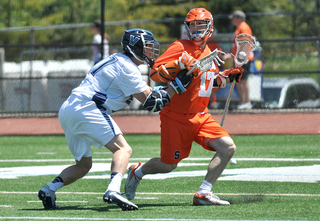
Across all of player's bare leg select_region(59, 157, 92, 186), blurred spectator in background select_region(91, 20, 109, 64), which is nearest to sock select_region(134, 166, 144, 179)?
player's bare leg select_region(59, 157, 92, 186)

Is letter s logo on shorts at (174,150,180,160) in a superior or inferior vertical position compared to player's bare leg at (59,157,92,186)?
superior

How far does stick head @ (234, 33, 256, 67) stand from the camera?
6.47 meters

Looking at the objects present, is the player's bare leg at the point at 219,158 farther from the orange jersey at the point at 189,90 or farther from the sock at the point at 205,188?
the orange jersey at the point at 189,90

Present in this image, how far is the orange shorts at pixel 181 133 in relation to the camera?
573cm

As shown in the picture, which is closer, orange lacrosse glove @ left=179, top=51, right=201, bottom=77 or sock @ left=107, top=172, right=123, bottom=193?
sock @ left=107, top=172, right=123, bottom=193

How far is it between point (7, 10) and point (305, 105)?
50.8 feet

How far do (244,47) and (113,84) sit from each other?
80.5 inches

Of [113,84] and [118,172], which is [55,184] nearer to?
[118,172]

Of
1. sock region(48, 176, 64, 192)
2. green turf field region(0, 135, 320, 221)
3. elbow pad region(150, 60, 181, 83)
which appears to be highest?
elbow pad region(150, 60, 181, 83)

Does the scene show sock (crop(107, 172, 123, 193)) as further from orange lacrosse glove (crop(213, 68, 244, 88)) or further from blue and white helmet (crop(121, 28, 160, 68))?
orange lacrosse glove (crop(213, 68, 244, 88))

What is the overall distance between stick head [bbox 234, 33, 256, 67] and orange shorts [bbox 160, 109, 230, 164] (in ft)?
3.49

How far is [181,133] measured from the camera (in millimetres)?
5750

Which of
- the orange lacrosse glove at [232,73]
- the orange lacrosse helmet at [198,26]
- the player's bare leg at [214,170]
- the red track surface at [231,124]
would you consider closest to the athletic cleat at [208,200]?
the player's bare leg at [214,170]

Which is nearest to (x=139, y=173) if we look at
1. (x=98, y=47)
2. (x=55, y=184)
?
(x=55, y=184)
